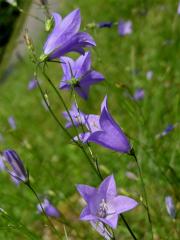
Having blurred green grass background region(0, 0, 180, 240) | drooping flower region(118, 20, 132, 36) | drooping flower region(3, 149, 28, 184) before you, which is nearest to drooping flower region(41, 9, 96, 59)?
drooping flower region(3, 149, 28, 184)

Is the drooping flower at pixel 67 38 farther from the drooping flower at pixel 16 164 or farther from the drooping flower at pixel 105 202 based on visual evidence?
the drooping flower at pixel 105 202

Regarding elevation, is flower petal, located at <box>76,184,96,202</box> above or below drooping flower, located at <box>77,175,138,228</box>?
above

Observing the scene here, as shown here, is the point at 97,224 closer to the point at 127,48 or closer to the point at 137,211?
the point at 137,211

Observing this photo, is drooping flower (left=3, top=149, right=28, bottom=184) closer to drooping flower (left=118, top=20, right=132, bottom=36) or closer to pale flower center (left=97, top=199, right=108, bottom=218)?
pale flower center (left=97, top=199, right=108, bottom=218)

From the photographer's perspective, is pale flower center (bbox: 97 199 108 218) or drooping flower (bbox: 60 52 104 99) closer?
pale flower center (bbox: 97 199 108 218)

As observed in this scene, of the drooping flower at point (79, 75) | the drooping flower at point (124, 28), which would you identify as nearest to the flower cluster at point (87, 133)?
the drooping flower at point (79, 75)

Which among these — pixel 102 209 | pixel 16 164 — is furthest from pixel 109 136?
pixel 16 164

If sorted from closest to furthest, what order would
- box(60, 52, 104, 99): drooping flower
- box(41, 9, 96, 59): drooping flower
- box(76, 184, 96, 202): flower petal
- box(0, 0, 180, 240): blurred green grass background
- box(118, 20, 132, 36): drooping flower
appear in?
box(76, 184, 96, 202): flower petal < box(41, 9, 96, 59): drooping flower < box(60, 52, 104, 99): drooping flower < box(0, 0, 180, 240): blurred green grass background < box(118, 20, 132, 36): drooping flower
